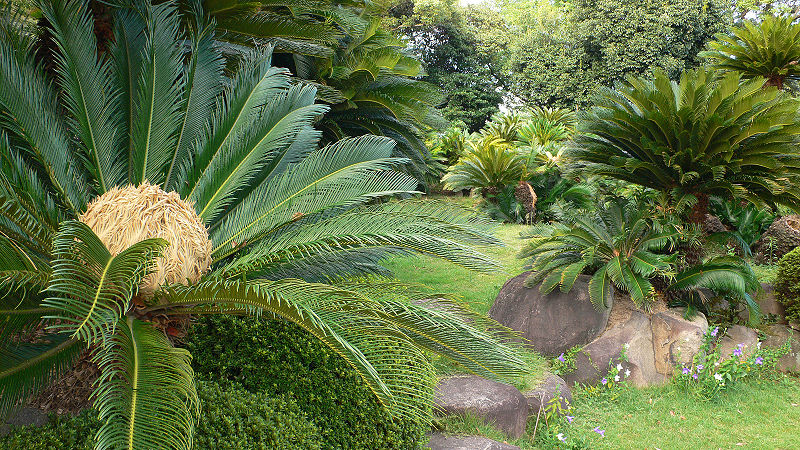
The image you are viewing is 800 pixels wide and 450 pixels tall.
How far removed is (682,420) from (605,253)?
181 cm

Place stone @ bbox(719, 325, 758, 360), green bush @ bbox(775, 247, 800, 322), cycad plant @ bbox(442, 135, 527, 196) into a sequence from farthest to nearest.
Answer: cycad plant @ bbox(442, 135, 527, 196)
green bush @ bbox(775, 247, 800, 322)
stone @ bbox(719, 325, 758, 360)

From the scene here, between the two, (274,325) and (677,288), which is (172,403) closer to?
(274,325)

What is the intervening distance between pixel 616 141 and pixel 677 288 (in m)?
1.72

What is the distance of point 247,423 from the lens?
2.84 meters

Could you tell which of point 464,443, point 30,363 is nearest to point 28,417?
point 30,363

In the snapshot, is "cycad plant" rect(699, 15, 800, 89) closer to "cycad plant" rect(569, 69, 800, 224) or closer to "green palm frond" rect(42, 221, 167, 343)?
"cycad plant" rect(569, 69, 800, 224)

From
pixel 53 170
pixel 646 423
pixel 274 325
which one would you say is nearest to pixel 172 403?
pixel 274 325

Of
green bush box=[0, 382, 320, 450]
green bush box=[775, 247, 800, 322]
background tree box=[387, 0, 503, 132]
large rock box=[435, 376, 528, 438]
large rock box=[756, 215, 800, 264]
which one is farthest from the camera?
background tree box=[387, 0, 503, 132]

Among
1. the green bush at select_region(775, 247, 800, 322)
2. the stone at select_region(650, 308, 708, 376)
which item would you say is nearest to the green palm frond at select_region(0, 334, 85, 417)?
the stone at select_region(650, 308, 708, 376)

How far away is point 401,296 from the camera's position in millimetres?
3131

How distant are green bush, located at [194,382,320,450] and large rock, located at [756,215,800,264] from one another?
7701mm

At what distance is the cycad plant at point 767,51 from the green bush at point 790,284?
3.74 m

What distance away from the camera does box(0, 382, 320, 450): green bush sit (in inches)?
102

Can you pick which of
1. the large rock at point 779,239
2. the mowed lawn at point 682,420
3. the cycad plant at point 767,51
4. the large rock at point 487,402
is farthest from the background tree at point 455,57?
the large rock at point 487,402
